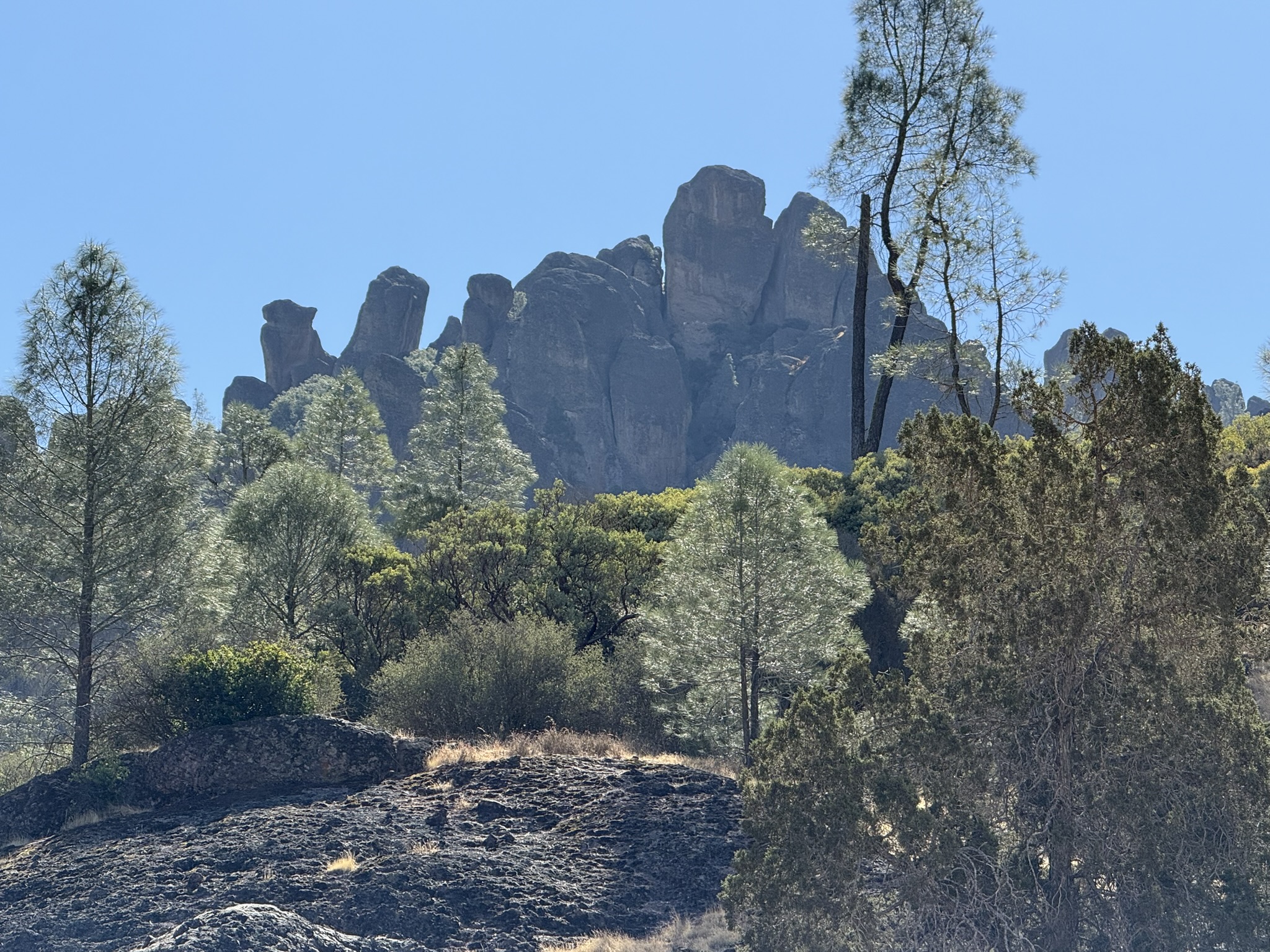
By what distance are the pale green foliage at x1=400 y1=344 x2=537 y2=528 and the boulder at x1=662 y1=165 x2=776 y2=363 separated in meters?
77.3

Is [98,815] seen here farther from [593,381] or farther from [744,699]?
[593,381]

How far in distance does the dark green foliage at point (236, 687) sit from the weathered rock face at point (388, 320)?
303 ft

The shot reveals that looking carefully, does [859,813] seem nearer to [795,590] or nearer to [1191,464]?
[1191,464]

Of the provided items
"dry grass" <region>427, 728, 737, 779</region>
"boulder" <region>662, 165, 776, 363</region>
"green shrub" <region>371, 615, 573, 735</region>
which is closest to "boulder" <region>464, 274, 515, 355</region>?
"boulder" <region>662, 165, 776, 363</region>

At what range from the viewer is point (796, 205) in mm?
115000

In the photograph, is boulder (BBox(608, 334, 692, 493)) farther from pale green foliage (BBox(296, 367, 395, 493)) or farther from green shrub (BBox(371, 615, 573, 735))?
green shrub (BBox(371, 615, 573, 735))

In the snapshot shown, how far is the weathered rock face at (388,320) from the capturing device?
109 m

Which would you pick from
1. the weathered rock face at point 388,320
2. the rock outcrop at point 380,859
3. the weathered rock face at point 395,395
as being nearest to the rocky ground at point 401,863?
the rock outcrop at point 380,859

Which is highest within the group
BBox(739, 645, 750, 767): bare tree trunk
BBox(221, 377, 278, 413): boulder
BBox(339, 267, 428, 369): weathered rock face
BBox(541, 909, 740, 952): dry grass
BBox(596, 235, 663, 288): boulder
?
BBox(596, 235, 663, 288): boulder

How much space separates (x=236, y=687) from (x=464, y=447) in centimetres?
2221

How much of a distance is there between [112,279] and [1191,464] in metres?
19.5

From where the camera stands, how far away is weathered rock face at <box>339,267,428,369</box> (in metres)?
109

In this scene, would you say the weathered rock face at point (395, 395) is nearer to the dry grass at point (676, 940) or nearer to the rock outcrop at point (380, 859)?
the rock outcrop at point (380, 859)

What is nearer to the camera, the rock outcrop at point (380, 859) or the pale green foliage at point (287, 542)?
the rock outcrop at point (380, 859)
